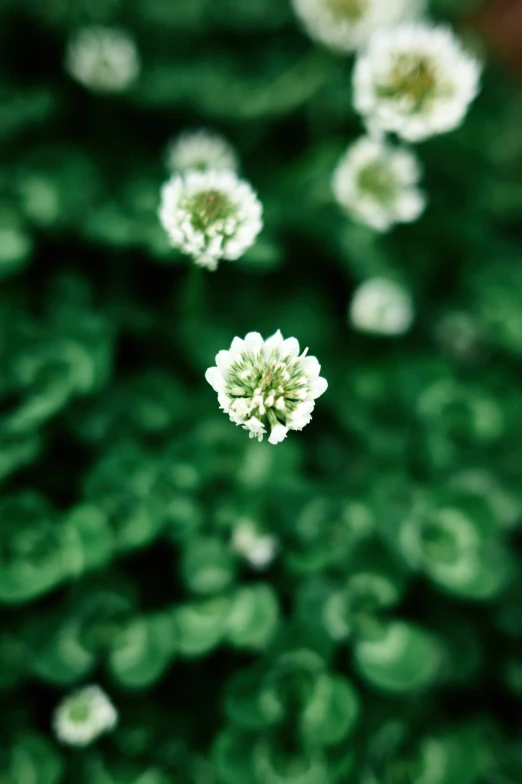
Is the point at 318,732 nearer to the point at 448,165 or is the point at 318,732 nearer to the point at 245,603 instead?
the point at 245,603

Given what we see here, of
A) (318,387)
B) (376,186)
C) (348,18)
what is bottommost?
(318,387)

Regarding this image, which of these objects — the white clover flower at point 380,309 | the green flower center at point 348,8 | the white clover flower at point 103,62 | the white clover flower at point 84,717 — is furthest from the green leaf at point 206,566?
the green flower center at point 348,8

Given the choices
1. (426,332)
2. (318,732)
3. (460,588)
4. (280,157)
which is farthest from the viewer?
(280,157)

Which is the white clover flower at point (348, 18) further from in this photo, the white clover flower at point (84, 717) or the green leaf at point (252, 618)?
the white clover flower at point (84, 717)

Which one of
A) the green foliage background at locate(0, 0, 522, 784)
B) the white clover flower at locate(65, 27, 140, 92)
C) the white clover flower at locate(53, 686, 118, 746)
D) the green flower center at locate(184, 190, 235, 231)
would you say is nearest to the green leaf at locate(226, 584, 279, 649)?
the green foliage background at locate(0, 0, 522, 784)

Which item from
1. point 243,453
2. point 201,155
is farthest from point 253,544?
point 201,155

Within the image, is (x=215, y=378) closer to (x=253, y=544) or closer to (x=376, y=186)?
(x=253, y=544)

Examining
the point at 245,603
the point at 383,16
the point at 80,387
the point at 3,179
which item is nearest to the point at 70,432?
the point at 80,387
